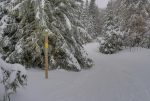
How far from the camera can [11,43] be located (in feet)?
29.6

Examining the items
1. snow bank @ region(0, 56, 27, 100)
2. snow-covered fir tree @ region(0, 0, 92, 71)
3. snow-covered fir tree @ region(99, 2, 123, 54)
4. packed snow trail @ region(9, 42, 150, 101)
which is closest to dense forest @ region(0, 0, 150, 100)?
snow-covered fir tree @ region(0, 0, 92, 71)

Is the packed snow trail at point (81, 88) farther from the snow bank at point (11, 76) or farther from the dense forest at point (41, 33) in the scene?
the dense forest at point (41, 33)

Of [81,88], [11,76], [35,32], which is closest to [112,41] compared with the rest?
[35,32]

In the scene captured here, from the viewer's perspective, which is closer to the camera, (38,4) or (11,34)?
(38,4)

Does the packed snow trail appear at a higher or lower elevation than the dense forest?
lower

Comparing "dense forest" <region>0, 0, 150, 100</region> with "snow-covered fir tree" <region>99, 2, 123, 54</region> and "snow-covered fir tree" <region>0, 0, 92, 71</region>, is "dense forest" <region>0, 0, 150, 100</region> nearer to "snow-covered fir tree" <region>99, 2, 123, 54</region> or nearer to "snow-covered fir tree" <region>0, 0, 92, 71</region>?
"snow-covered fir tree" <region>0, 0, 92, 71</region>

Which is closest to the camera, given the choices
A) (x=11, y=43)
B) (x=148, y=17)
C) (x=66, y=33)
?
(x=11, y=43)

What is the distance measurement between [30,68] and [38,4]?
2.62 metres

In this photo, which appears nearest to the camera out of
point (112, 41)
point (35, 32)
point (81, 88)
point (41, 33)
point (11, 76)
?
point (11, 76)

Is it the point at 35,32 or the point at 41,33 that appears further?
the point at 35,32

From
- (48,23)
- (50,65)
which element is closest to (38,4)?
(48,23)

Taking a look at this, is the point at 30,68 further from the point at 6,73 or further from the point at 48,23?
the point at 6,73

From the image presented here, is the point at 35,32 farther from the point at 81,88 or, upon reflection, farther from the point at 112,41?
the point at 112,41

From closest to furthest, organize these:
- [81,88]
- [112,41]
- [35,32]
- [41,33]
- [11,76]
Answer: [11,76] < [81,88] < [41,33] < [35,32] < [112,41]
